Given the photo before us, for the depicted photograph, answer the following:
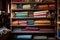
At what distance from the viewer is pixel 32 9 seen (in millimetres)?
5605

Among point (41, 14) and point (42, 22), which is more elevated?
point (41, 14)

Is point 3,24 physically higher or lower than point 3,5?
lower

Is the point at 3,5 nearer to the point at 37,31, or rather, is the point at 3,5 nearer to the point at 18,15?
the point at 18,15

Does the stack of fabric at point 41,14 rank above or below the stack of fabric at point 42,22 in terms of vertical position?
above

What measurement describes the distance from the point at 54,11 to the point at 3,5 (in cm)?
201

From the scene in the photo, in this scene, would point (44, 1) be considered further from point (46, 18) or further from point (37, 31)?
point (37, 31)

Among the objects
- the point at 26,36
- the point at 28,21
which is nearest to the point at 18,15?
the point at 28,21

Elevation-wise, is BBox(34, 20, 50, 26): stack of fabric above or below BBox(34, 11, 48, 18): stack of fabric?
below

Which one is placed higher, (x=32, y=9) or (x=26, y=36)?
(x=32, y=9)

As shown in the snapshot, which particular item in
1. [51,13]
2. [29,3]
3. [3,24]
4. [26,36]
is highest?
[29,3]

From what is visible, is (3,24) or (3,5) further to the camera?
(3,5)

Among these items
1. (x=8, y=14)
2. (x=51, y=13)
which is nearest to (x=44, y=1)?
(x=51, y=13)

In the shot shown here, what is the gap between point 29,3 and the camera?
5688mm

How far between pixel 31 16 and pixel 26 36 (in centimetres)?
78
